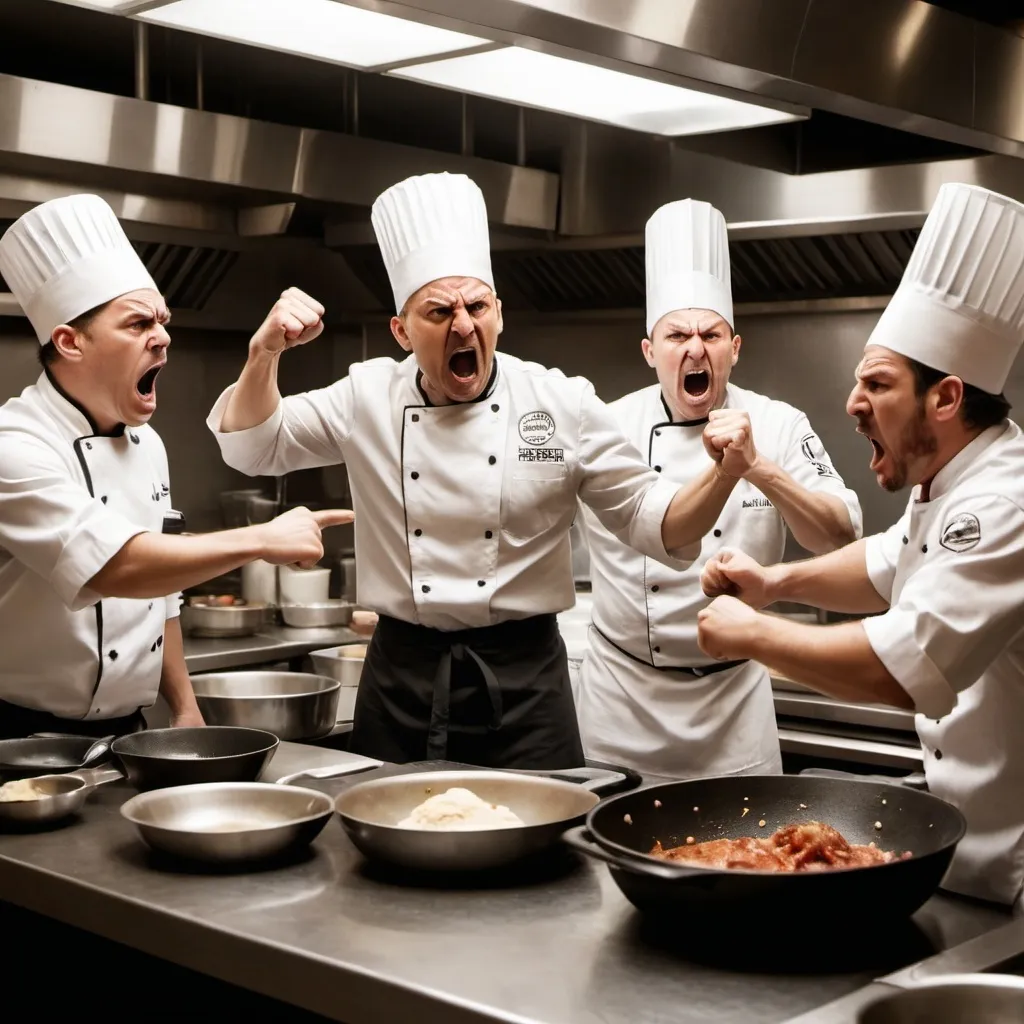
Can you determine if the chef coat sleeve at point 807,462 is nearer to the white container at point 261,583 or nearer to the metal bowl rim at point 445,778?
the metal bowl rim at point 445,778

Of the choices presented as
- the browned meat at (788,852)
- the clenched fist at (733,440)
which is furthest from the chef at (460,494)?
the browned meat at (788,852)

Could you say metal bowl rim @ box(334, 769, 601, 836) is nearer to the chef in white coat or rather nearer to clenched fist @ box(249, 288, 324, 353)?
clenched fist @ box(249, 288, 324, 353)

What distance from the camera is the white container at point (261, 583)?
181 inches

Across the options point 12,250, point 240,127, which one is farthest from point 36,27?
point 12,250

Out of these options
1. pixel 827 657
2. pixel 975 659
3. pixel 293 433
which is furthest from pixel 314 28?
pixel 975 659

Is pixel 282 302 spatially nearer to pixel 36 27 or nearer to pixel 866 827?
pixel 866 827

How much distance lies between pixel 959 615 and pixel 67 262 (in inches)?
71.1

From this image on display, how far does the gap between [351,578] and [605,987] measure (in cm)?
348

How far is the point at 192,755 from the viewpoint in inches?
90.2

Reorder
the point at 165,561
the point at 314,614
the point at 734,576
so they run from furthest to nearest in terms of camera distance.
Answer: the point at 314,614
the point at 165,561
the point at 734,576

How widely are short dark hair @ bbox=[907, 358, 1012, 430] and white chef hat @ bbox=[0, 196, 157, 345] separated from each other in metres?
1.52

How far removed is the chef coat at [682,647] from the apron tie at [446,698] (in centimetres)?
73

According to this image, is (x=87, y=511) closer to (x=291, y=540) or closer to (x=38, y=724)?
(x=291, y=540)

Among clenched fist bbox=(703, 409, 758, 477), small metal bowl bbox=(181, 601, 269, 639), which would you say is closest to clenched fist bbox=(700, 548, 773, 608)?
clenched fist bbox=(703, 409, 758, 477)
